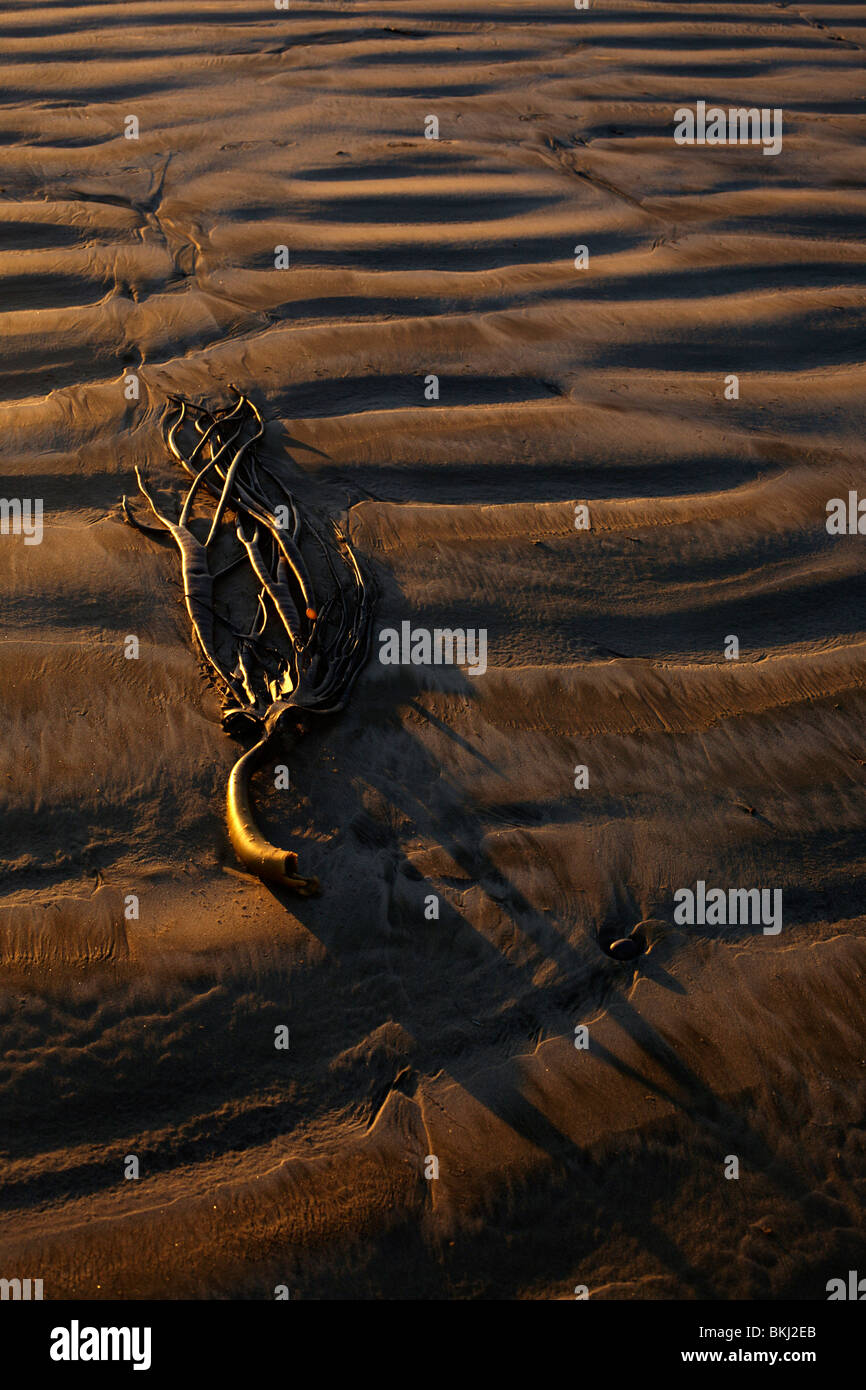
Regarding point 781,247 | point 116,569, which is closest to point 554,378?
point 781,247

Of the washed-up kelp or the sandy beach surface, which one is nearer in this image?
the sandy beach surface

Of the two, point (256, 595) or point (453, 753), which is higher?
point (256, 595)

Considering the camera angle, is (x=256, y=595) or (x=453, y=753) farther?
(x=256, y=595)

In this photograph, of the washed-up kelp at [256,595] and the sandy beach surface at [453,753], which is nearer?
the sandy beach surface at [453,753]

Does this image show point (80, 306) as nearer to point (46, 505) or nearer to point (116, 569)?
point (46, 505)
